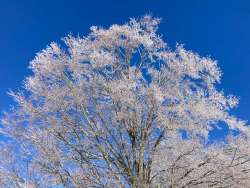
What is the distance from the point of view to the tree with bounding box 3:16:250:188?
39.9 feet

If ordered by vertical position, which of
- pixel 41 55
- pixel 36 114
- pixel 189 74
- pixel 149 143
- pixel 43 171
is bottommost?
pixel 43 171

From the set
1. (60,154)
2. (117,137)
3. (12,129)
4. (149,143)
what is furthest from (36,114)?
(149,143)

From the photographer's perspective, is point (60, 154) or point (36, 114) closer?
point (60, 154)

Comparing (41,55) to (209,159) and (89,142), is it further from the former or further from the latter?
(209,159)

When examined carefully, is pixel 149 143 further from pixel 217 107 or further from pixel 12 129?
pixel 12 129

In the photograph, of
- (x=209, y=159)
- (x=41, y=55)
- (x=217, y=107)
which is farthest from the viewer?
(x=41, y=55)

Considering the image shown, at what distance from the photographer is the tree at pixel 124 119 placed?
39.9 feet

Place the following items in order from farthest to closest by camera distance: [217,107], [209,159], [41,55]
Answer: [41,55] < [217,107] < [209,159]

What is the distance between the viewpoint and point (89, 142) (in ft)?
42.3

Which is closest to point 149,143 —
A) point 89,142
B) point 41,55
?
point 89,142

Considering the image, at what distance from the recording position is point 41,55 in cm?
1415

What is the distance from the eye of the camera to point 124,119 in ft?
41.8

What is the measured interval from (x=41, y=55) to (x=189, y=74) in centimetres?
514

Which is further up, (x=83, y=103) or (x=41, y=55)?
(x=41, y=55)
